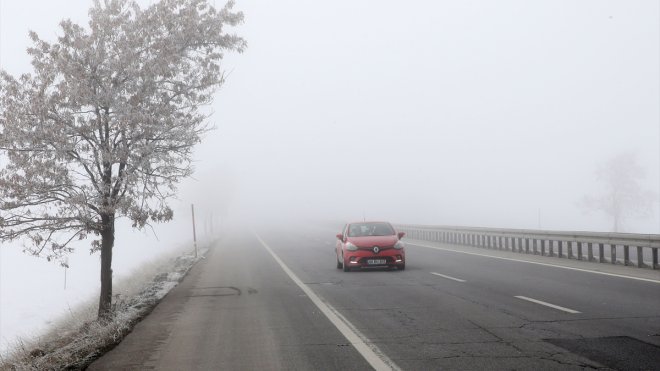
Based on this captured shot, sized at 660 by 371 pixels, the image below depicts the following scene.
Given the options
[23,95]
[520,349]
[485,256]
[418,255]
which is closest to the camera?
[520,349]

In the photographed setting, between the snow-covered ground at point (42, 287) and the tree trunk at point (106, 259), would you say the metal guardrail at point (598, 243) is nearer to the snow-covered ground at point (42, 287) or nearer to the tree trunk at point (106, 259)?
the tree trunk at point (106, 259)

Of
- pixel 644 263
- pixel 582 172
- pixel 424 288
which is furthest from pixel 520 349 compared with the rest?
pixel 582 172

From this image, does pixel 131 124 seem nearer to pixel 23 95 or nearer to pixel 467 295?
pixel 23 95

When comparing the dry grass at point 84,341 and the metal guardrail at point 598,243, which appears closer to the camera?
the dry grass at point 84,341

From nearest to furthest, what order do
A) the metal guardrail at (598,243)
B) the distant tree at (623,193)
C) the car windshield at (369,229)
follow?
the metal guardrail at (598,243), the car windshield at (369,229), the distant tree at (623,193)

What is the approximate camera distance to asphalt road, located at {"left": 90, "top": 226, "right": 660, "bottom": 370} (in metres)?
6.16

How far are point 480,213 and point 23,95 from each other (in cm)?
9764

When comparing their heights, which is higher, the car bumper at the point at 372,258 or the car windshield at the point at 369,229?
the car windshield at the point at 369,229

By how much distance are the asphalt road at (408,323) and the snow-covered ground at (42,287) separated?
4.46 metres

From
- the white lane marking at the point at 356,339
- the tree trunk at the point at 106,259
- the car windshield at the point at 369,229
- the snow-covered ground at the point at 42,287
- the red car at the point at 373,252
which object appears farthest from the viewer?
the snow-covered ground at the point at 42,287

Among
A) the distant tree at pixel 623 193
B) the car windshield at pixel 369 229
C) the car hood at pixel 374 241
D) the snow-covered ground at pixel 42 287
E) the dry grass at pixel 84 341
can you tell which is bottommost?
the snow-covered ground at pixel 42 287

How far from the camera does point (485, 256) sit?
68.1 feet

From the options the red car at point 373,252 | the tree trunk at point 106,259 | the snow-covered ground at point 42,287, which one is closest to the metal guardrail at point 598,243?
the red car at point 373,252

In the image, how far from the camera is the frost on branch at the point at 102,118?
9914 mm
